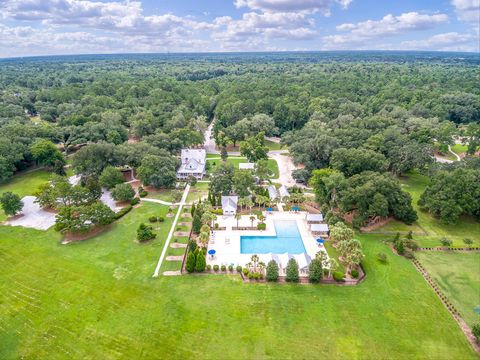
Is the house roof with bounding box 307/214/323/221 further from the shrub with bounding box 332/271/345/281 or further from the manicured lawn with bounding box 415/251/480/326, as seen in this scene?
the manicured lawn with bounding box 415/251/480/326

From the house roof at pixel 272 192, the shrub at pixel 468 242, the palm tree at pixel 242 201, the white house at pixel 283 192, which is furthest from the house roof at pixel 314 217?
the shrub at pixel 468 242

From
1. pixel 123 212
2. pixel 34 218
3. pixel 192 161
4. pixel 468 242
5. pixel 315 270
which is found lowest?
pixel 34 218

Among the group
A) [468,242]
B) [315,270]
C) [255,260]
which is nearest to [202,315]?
[255,260]

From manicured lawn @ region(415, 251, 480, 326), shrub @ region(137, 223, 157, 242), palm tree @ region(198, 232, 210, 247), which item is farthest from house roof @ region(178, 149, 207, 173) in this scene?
manicured lawn @ region(415, 251, 480, 326)

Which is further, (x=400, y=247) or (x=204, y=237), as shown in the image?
(x=204, y=237)

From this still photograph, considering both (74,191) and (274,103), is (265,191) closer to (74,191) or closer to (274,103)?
(74,191)

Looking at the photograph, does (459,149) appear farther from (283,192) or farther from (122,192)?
(122,192)

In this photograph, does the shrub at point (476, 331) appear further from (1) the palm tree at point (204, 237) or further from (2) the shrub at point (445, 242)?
(1) the palm tree at point (204, 237)
